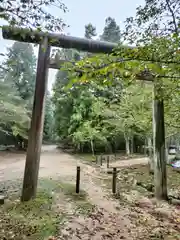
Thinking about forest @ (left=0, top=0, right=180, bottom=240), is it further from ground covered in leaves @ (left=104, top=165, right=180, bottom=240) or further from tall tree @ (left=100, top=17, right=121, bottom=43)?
tall tree @ (left=100, top=17, right=121, bottom=43)

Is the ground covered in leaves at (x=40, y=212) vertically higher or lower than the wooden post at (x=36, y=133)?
lower

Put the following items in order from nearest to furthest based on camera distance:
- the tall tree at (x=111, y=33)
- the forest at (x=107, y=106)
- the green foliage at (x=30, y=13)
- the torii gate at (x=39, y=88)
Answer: the forest at (x=107, y=106) → the green foliage at (x=30, y=13) → the torii gate at (x=39, y=88) → the tall tree at (x=111, y=33)

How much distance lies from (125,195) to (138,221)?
1768mm

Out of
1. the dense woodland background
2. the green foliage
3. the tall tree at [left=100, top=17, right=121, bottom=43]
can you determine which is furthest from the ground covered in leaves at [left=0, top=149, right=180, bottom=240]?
the tall tree at [left=100, top=17, right=121, bottom=43]

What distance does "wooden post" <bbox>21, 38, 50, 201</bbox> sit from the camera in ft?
13.9

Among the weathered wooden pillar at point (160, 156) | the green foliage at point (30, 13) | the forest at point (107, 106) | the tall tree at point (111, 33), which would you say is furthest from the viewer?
the tall tree at point (111, 33)

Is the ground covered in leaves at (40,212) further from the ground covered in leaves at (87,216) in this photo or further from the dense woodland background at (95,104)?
the dense woodland background at (95,104)

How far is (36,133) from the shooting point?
4309 mm

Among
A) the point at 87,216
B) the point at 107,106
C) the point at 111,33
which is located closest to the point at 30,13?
the point at 107,106

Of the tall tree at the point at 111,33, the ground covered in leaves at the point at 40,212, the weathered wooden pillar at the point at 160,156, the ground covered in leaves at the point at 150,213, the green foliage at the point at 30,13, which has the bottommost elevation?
the ground covered in leaves at the point at 150,213

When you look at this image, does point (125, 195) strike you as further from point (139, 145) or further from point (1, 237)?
point (139, 145)

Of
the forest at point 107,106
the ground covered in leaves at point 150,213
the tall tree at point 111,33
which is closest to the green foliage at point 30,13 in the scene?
the forest at point 107,106

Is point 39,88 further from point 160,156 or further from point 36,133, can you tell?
point 160,156

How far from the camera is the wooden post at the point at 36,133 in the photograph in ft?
13.9
